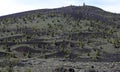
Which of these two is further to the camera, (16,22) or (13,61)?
(16,22)

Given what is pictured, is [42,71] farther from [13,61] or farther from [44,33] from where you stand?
[44,33]

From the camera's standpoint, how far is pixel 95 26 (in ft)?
171

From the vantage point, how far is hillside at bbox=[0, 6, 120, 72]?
3819cm

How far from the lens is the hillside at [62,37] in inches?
1503

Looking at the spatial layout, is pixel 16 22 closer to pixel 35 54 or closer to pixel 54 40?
pixel 54 40

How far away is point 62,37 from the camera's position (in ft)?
151

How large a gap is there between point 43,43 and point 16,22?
502 inches

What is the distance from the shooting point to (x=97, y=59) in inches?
1459

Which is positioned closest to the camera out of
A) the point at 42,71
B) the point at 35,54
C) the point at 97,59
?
the point at 42,71

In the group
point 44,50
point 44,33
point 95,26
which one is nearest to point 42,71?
point 44,50

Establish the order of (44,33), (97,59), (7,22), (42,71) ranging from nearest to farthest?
1. (42,71)
2. (97,59)
3. (44,33)
4. (7,22)

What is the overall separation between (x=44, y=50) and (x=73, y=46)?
3099 mm

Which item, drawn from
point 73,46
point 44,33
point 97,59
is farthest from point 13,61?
point 44,33

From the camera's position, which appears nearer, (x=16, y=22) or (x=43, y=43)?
(x=43, y=43)
